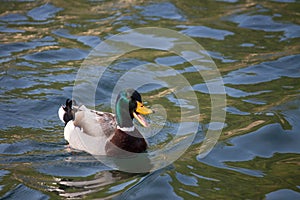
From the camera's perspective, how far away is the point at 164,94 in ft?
35.0

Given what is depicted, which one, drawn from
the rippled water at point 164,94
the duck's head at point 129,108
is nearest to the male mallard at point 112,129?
the duck's head at point 129,108

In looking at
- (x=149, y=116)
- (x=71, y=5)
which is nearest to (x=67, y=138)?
(x=149, y=116)

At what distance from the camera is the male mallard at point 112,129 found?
8.67 metres

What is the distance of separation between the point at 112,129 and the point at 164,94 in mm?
1896

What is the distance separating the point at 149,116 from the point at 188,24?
4.43 meters

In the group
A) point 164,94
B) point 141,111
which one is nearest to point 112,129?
point 141,111

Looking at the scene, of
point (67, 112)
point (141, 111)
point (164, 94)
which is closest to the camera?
point (141, 111)

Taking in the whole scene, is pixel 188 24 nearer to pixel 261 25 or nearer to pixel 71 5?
pixel 261 25

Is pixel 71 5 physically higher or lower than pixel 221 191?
higher

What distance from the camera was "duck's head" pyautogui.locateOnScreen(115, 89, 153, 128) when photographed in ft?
28.2

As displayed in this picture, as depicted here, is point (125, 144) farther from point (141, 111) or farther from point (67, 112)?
point (67, 112)

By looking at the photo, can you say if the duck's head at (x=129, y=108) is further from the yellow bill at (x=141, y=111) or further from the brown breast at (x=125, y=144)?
the brown breast at (x=125, y=144)

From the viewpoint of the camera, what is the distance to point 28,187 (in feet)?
24.0

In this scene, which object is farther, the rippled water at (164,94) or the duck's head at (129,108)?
the duck's head at (129,108)
